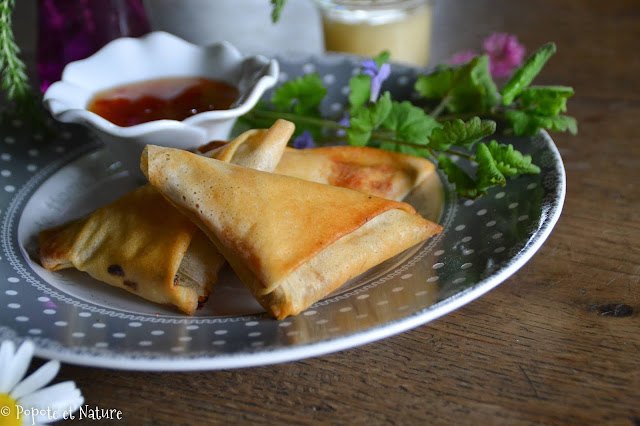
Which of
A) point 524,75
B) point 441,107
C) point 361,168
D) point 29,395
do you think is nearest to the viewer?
point 29,395

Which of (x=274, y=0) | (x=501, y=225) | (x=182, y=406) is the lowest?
(x=182, y=406)

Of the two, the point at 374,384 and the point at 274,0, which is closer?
the point at 374,384

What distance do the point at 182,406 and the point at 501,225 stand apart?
2.33ft

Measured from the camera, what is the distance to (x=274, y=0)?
66.1 inches

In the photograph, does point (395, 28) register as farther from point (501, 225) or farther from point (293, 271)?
point (293, 271)

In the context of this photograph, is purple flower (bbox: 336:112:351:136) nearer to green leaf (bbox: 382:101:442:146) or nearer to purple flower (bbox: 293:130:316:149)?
purple flower (bbox: 293:130:316:149)

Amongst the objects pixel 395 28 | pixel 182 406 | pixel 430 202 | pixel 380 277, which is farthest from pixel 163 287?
pixel 395 28

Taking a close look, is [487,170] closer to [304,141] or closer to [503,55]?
[304,141]

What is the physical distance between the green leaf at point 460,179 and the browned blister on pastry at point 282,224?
19 centimetres

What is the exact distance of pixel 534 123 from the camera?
1606mm

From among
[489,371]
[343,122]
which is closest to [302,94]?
[343,122]

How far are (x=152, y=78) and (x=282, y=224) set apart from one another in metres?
0.80

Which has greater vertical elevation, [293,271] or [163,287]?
[293,271]

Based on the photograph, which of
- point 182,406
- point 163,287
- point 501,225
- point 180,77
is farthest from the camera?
point 180,77
